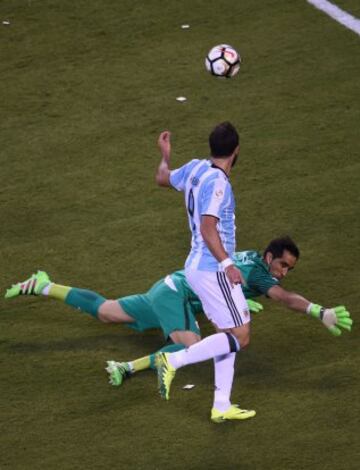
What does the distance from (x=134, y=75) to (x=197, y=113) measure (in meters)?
1.09

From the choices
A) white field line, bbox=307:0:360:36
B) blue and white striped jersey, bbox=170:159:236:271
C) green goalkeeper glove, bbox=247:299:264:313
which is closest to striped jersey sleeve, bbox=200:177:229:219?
blue and white striped jersey, bbox=170:159:236:271

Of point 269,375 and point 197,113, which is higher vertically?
point 197,113

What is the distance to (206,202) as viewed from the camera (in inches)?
357

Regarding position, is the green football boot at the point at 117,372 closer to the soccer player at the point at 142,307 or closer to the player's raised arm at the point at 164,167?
the soccer player at the point at 142,307

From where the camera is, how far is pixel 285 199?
39.7 ft

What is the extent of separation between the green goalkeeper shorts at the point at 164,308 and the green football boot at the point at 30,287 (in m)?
0.69

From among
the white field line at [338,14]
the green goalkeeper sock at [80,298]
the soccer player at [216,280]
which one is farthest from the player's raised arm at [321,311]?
the white field line at [338,14]

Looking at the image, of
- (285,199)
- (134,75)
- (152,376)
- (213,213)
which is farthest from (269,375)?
(134,75)

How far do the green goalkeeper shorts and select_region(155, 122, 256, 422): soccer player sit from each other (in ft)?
1.72

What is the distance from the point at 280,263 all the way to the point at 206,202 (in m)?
0.97

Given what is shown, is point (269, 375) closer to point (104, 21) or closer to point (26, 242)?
point (26, 242)

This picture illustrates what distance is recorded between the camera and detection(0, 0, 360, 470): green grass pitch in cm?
912

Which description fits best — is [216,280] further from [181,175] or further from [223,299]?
[181,175]

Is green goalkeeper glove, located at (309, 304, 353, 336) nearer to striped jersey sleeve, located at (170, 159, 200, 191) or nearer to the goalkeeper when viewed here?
the goalkeeper
